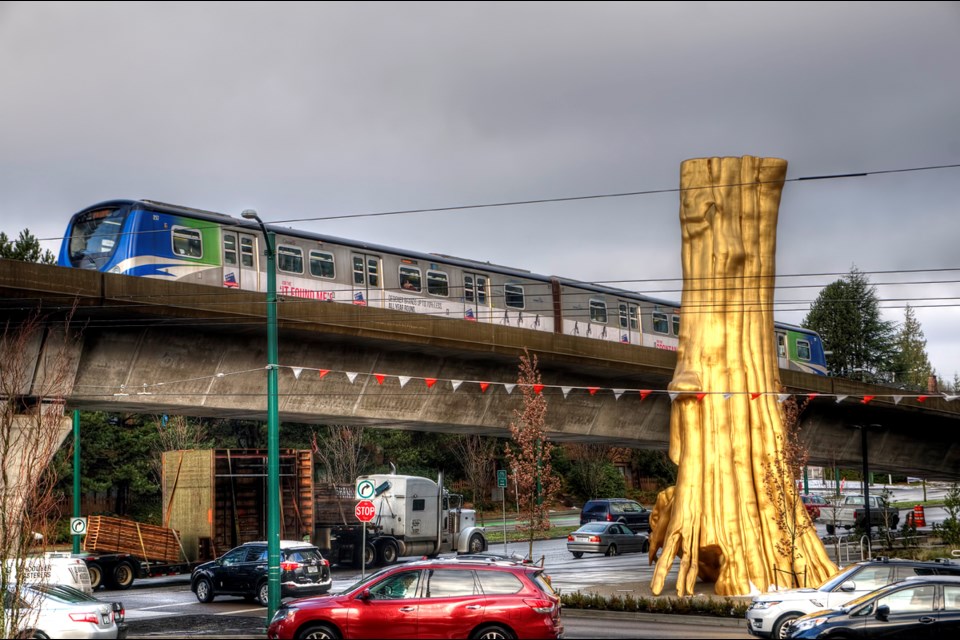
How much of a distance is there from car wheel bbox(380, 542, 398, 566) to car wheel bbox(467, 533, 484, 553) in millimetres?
4554

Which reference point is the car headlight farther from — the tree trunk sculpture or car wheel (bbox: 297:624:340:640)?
the tree trunk sculpture

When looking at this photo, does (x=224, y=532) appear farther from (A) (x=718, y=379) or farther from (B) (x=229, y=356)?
(A) (x=718, y=379)

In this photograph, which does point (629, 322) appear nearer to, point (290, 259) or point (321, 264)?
point (321, 264)

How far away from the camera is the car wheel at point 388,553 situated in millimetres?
38000

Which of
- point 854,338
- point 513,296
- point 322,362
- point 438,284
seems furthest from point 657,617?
point 854,338

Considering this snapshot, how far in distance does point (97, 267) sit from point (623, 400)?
1828 centimetres

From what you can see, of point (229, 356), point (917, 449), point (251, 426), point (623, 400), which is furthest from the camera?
point (251, 426)

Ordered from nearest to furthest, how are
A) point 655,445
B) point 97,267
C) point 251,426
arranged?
point 97,267
point 655,445
point 251,426

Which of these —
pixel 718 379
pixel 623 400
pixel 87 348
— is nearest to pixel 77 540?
pixel 87 348

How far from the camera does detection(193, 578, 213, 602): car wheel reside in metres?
27.6

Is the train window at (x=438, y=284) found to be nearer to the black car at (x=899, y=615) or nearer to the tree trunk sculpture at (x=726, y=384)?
the tree trunk sculpture at (x=726, y=384)

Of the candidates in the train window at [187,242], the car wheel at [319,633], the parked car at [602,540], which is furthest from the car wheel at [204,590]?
the parked car at [602,540]

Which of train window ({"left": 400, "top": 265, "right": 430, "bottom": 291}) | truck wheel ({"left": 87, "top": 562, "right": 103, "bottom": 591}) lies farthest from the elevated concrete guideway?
truck wheel ({"left": 87, "top": 562, "right": 103, "bottom": 591})

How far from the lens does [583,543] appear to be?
4284cm
